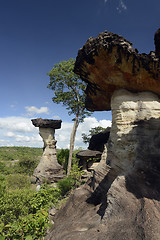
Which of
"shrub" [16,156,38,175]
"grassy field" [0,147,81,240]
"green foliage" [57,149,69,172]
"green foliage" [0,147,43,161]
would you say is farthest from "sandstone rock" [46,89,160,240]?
"green foliage" [0,147,43,161]

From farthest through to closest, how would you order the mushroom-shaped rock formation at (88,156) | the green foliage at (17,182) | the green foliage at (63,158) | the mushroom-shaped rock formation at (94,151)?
1. the green foliage at (63,158)
2. the mushroom-shaped rock formation at (88,156)
3. the mushroom-shaped rock formation at (94,151)
4. the green foliage at (17,182)

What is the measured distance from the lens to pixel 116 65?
4.92 metres

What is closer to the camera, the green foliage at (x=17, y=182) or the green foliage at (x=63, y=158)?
the green foliage at (x=17, y=182)

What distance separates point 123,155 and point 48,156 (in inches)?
604

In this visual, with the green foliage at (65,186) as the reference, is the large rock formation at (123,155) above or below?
above

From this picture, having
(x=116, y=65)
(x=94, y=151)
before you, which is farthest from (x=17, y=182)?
(x=116, y=65)

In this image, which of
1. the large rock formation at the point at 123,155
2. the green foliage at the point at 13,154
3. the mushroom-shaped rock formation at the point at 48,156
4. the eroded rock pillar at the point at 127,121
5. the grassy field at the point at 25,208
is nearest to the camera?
the large rock formation at the point at 123,155

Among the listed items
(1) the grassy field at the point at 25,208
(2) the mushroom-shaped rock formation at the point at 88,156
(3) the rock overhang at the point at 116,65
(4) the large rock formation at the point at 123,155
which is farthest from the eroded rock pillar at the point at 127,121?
(2) the mushroom-shaped rock formation at the point at 88,156

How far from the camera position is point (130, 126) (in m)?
5.04

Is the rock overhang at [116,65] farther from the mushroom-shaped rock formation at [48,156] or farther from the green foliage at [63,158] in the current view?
the green foliage at [63,158]

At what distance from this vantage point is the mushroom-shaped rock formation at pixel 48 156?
56.4 feet

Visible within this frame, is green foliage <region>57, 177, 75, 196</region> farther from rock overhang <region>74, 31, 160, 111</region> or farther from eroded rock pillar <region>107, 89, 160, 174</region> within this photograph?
rock overhang <region>74, 31, 160, 111</region>

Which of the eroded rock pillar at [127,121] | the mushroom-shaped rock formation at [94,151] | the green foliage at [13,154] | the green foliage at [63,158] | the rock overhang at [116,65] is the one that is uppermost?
the rock overhang at [116,65]

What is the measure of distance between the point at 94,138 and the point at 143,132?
1294cm
